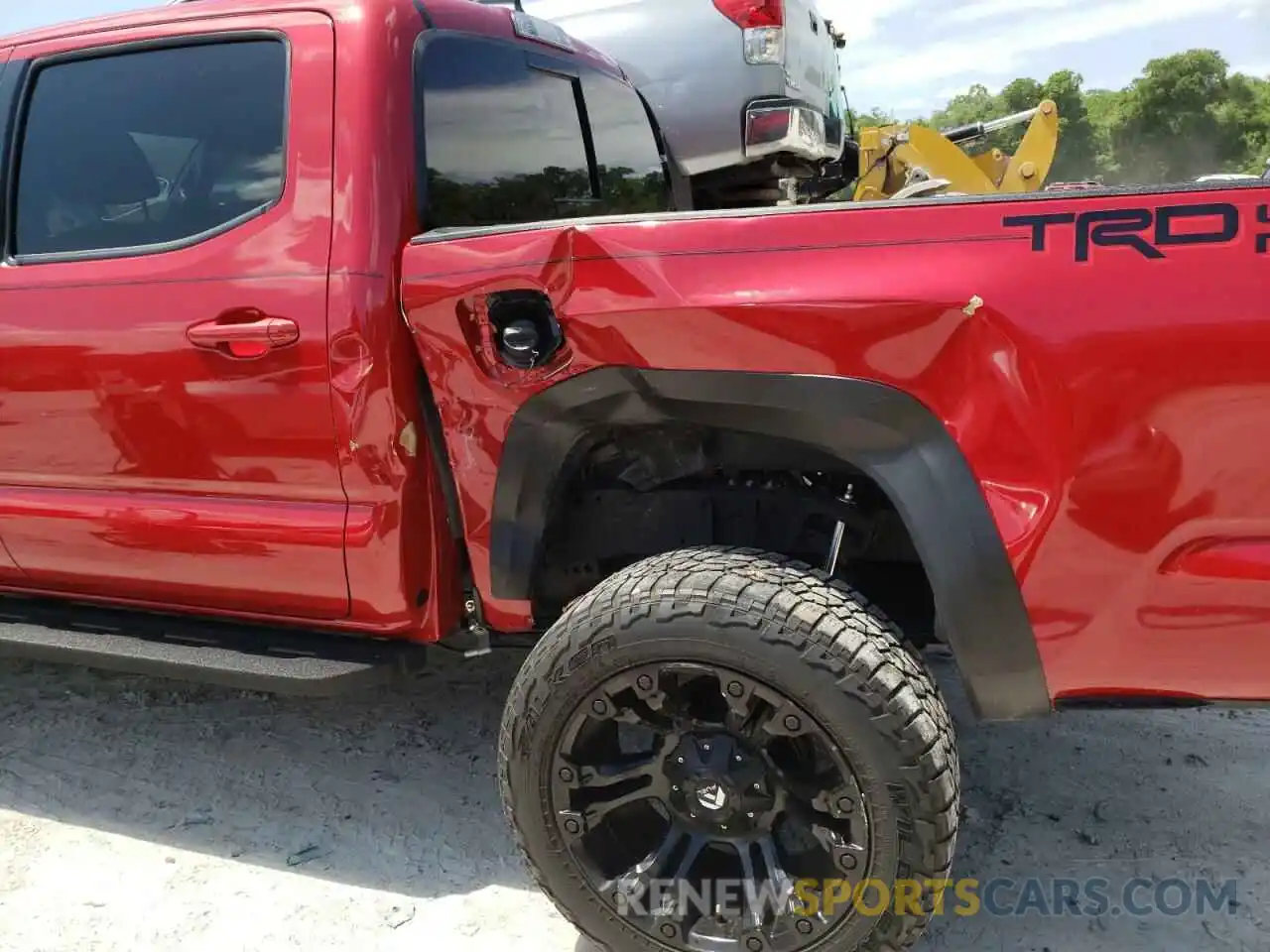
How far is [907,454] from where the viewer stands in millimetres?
1739

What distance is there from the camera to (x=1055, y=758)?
281 centimetres

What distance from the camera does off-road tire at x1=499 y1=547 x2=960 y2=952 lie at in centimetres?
174

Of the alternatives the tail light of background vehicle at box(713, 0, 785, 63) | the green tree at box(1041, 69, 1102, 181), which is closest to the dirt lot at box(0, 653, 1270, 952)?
the tail light of background vehicle at box(713, 0, 785, 63)

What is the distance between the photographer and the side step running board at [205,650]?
230 cm

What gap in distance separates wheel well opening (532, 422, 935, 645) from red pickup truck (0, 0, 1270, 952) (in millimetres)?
10

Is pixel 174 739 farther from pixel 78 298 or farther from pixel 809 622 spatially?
pixel 809 622

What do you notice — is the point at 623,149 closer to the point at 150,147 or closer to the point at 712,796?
the point at 150,147

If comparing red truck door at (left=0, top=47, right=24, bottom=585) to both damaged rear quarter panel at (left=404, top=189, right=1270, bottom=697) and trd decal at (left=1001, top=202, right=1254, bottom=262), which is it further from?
trd decal at (left=1001, top=202, right=1254, bottom=262)

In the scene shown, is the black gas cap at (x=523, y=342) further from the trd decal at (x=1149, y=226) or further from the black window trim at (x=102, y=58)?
the trd decal at (x=1149, y=226)

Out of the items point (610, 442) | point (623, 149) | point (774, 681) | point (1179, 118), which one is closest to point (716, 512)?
point (610, 442)

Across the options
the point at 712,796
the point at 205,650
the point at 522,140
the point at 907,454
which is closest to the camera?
the point at 907,454

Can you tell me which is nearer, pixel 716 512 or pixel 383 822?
pixel 716 512

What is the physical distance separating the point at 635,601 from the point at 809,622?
326 millimetres

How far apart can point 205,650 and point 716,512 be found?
1306 mm
